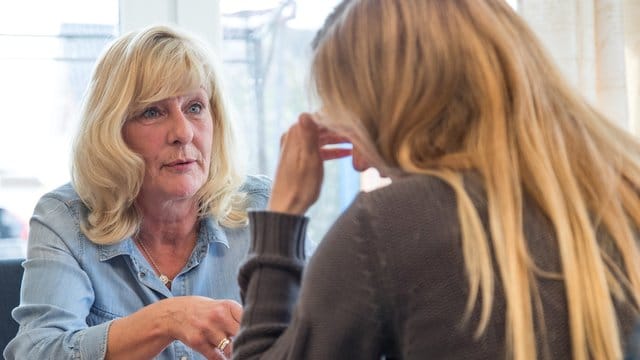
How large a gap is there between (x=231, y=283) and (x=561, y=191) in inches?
41.2

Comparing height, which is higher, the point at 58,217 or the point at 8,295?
the point at 58,217

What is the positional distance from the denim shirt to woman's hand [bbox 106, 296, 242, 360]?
38 millimetres

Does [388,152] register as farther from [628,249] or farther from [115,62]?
[115,62]

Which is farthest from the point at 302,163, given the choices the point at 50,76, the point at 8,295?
the point at 50,76

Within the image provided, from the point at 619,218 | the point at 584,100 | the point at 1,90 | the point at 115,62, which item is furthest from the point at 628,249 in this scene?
the point at 1,90

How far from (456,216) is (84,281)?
1024mm

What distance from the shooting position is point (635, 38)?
242 cm

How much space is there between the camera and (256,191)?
6.88ft

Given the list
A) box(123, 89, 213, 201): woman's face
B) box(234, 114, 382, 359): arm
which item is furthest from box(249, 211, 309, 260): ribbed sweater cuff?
box(123, 89, 213, 201): woman's face

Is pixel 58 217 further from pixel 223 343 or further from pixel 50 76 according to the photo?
pixel 50 76

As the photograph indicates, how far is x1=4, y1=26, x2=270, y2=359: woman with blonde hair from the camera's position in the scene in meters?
1.82

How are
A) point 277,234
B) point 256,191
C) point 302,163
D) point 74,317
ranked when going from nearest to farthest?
point 277,234 → point 302,163 → point 74,317 → point 256,191

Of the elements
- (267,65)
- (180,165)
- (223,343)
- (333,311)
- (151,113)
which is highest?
(267,65)

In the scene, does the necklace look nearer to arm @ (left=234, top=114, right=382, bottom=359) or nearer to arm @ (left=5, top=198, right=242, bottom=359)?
arm @ (left=5, top=198, right=242, bottom=359)
